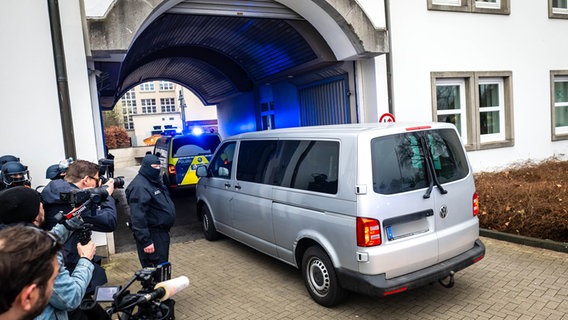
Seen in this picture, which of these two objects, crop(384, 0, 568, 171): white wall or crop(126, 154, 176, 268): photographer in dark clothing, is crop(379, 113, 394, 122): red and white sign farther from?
crop(126, 154, 176, 268): photographer in dark clothing

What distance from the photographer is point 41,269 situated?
1577mm

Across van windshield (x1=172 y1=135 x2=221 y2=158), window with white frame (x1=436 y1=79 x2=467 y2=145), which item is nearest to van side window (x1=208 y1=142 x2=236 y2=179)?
van windshield (x1=172 y1=135 x2=221 y2=158)

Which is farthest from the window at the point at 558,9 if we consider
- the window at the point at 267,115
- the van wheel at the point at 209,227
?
the van wheel at the point at 209,227

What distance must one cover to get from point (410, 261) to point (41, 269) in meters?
3.29

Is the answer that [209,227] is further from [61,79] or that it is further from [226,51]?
[226,51]

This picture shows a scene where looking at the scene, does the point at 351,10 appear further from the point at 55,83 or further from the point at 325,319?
the point at 325,319

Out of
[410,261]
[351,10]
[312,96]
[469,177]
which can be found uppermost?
[351,10]

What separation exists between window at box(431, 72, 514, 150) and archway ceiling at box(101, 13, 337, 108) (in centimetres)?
294

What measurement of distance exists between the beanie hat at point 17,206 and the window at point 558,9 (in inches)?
507

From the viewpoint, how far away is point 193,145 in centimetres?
1189

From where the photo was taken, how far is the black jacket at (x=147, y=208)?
4.24 metres

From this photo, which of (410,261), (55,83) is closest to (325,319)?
(410,261)

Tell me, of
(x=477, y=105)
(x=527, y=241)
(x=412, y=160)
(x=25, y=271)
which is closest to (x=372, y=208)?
(x=412, y=160)

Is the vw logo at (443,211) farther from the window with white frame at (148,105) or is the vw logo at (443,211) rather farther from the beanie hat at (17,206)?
the window with white frame at (148,105)
